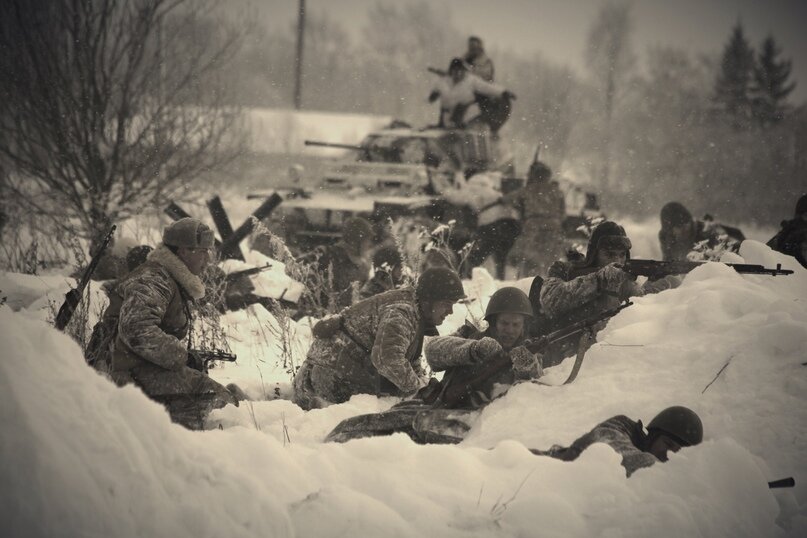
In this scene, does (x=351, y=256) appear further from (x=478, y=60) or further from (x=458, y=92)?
(x=478, y=60)

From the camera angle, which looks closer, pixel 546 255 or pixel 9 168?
pixel 9 168

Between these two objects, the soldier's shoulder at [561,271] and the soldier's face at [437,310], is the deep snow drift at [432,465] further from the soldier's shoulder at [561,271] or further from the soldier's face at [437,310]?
the soldier's shoulder at [561,271]

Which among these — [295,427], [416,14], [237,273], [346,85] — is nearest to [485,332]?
A: [295,427]

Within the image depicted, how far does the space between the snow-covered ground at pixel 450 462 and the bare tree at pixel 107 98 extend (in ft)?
18.0

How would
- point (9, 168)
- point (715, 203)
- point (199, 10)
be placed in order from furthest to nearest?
point (715, 203)
point (9, 168)
point (199, 10)

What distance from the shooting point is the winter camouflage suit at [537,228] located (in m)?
11.1

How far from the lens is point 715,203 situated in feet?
84.7

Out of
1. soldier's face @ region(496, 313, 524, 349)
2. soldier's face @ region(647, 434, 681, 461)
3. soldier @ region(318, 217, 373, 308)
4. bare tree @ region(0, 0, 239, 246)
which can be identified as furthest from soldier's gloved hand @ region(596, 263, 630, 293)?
bare tree @ region(0, 0, 239, 246)

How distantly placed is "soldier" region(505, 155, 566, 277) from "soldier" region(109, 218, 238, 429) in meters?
7.21

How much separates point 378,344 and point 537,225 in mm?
7230

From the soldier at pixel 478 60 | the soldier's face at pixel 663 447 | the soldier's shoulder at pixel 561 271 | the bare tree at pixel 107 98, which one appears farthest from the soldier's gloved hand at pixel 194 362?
the soldier at pixel 478 60

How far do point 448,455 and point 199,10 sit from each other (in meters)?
7.59

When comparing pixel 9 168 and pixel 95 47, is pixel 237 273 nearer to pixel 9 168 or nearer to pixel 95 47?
pixel 95 47

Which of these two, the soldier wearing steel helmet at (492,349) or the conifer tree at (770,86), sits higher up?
the conifer tree at (770,86)
